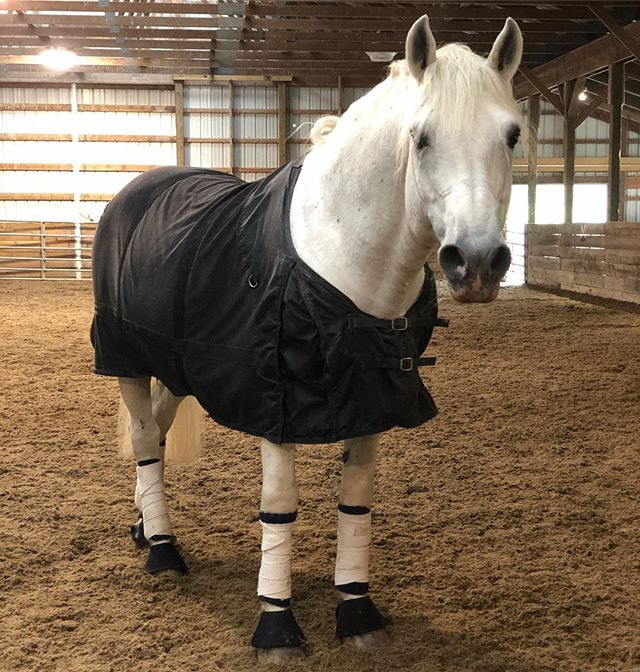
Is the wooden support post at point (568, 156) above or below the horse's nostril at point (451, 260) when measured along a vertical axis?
above

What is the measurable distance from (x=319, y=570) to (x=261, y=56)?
12518 millimetres

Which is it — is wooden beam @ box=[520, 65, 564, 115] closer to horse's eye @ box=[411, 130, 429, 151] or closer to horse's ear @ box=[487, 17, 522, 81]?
horse's ear @ box=[487, 17, 522, 81]

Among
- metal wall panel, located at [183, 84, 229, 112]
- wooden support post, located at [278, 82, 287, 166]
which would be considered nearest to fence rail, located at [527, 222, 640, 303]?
wooden support post, located at [278, 82, 287, 166]

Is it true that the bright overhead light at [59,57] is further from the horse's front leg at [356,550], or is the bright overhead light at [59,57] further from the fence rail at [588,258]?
the horse's front leg at [356,550]

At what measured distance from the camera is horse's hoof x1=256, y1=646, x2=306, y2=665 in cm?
203

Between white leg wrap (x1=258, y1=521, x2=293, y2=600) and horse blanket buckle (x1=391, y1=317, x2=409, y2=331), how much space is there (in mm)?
609

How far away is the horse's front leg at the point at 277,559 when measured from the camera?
80.4 inches

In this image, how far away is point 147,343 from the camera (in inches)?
93.5

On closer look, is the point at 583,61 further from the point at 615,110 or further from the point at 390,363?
the point at 390,363

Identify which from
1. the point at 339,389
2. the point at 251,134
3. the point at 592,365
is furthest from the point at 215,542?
the point at 251,134

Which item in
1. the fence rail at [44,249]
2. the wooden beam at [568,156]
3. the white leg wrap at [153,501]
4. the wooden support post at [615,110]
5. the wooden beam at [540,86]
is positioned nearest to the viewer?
the white leg wrap at [153,501]

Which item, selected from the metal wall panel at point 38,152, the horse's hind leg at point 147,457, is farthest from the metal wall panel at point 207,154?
the horse's hind leg at point 147,457

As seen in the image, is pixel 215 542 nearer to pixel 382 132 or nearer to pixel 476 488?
pixel 476 488

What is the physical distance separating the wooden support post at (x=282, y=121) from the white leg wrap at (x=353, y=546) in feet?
48.7
